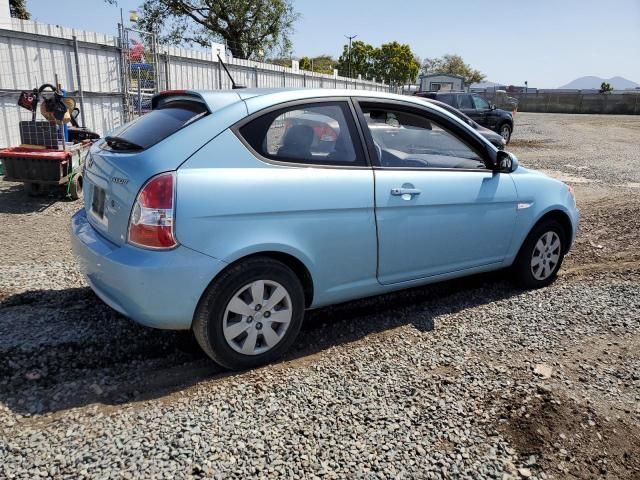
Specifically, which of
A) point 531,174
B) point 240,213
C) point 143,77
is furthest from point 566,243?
point 143,77

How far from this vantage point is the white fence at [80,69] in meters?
8.92

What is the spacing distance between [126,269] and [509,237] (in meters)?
3.07

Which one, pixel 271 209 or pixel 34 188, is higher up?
pixel 271 209

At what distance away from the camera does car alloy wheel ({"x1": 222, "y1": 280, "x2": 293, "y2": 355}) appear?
3014 millimetres

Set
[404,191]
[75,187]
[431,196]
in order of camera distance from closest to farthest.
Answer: [404,191]
[431,196]
[75,187]

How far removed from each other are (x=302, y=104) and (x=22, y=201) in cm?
585

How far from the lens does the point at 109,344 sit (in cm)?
339

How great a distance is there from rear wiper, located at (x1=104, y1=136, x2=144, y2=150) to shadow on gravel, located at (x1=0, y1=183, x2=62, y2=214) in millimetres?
4420

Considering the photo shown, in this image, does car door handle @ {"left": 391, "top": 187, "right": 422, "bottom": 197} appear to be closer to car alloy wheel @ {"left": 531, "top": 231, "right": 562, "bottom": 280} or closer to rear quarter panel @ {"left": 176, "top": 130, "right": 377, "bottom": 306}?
rear quarter panel @ {"left": 176, "top": 130, "right": 377, "bottom": 306}

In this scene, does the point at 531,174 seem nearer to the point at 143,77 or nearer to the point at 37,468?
the point at 37,468

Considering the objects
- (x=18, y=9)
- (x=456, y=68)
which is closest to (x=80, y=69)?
(x=18, y=9)

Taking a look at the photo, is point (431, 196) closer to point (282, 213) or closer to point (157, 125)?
point (282, 213)

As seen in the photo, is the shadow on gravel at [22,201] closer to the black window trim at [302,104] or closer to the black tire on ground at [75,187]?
the black tire on ground at [75,187]

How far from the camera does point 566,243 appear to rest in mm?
4824
